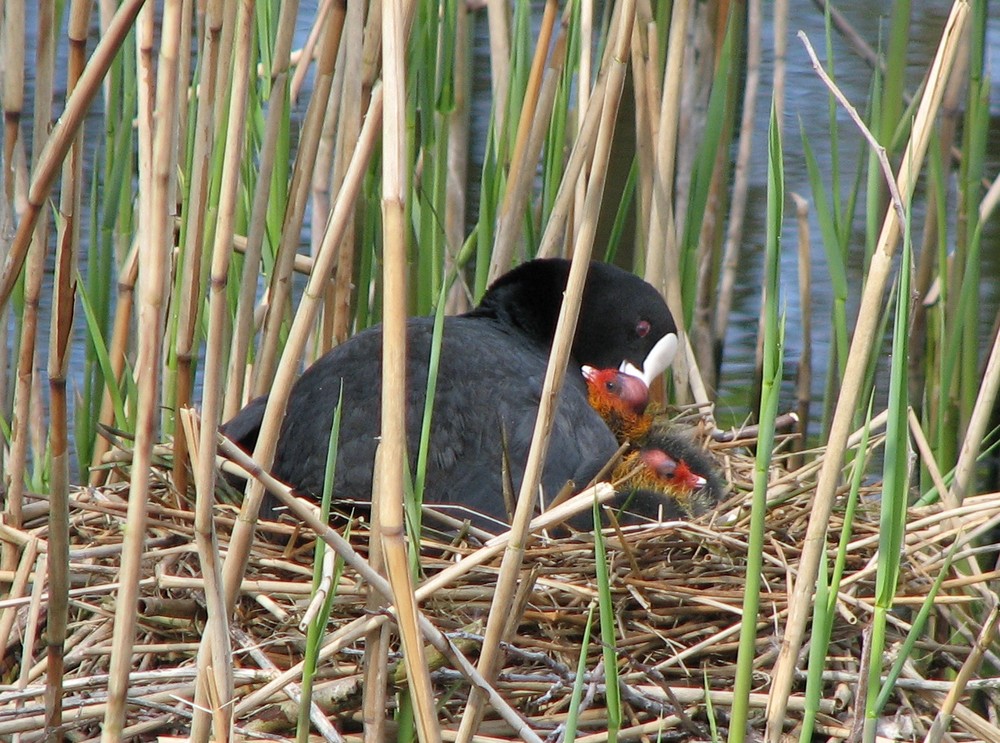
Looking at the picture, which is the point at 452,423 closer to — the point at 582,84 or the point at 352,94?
the point at 352,94

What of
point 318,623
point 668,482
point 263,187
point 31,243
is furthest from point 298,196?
point 668,482

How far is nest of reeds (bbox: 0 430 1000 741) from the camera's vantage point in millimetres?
1634

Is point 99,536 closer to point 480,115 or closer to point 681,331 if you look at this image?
point 681,331

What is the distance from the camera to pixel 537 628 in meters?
1.84

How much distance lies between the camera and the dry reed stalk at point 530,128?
2016 mm

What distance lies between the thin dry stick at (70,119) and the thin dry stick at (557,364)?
1.47 ft

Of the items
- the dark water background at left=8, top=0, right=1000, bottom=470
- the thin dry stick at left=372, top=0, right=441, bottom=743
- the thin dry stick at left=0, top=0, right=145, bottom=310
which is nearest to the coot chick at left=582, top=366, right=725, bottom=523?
the thin dry stick at left=372, top=0, right=441, bottom=743

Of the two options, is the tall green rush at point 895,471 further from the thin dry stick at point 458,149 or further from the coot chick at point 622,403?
the thin dry stick at point 458,149

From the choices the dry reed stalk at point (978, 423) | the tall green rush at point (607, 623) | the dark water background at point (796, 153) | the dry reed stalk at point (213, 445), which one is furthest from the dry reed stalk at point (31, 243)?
the dark water background at point (796, 153)

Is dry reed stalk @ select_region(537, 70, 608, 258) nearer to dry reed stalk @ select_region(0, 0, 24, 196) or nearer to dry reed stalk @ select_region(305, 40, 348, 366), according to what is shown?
dry reed stalk @ select_region(305, 40, 348, 366)

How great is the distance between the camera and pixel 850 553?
1.99 metres

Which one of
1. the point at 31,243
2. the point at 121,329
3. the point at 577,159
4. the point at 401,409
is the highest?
the point at 577,159

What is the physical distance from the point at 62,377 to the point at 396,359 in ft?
1.41

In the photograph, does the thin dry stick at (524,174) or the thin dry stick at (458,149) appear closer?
the thin dry stick at (524,174)
